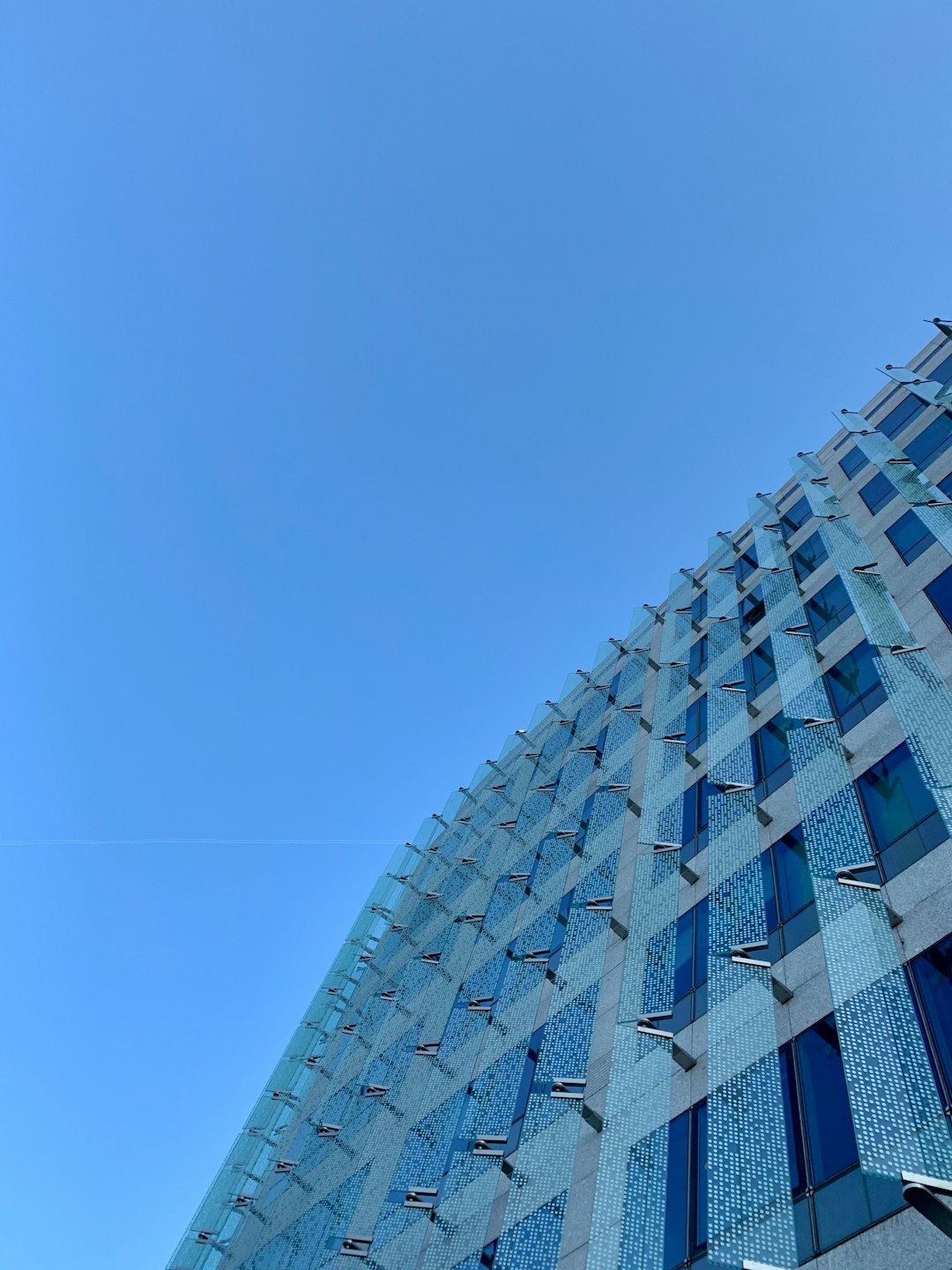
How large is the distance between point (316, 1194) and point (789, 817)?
12.8m

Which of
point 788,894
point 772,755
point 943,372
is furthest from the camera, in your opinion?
point 943,372

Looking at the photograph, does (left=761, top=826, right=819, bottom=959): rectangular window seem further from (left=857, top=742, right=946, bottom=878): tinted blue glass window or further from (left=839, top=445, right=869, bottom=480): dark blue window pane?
(left=839, top=445, right=869, bottom=480): dark blue window pane

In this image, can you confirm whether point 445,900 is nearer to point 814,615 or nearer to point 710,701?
point 710,701

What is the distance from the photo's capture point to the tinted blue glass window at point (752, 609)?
67.6 feet

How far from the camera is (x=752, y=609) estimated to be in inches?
839

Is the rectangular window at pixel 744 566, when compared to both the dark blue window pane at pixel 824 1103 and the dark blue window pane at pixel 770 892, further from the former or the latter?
the dark blue window pane at pixel 824 1103

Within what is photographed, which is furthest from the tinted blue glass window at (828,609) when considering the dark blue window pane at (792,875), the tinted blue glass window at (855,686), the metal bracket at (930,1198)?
the metal bracket at (930,1198)

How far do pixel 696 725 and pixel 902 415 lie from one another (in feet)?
34.1

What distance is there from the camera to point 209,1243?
20.5 metres

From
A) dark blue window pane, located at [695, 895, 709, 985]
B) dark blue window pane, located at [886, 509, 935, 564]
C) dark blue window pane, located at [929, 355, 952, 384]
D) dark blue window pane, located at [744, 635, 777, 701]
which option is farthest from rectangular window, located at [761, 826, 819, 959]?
dark blue window pane, located at [929, 355, 952, 384]

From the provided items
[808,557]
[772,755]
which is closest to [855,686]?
[772,755]

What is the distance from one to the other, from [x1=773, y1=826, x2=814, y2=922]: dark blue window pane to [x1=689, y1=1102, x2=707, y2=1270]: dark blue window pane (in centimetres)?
291

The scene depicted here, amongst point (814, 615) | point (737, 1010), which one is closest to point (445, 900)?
point (814, 615)

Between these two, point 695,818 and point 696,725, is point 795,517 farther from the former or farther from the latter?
point 695,818
